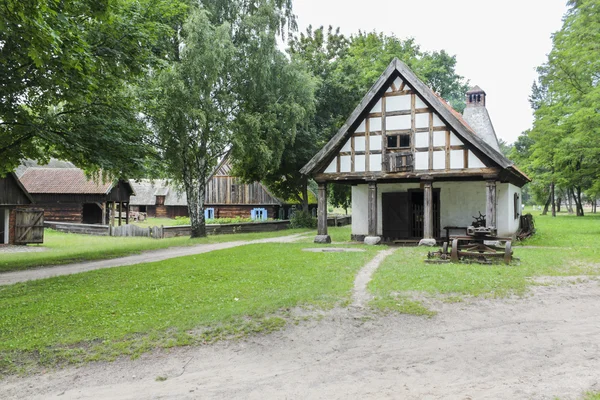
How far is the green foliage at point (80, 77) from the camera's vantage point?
9055 millimetres

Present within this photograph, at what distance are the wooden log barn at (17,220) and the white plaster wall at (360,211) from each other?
18617 millimetres

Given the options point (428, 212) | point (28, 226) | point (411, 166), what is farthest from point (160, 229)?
point (428, 212)

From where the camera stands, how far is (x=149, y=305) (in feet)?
26.1

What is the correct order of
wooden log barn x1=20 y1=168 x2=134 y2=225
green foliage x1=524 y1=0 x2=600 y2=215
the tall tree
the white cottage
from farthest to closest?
wooden log barn x1=20 y1=168 x2=134 y2=225 < the tall tree < green foliage x1=524 y1=0 x2=600 y2=215 < the white cottage

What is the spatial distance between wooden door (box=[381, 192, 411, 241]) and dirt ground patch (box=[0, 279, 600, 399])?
12821 mm

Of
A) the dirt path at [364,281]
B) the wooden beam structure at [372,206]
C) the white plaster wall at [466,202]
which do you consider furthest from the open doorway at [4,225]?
the dirt path at [364,281]

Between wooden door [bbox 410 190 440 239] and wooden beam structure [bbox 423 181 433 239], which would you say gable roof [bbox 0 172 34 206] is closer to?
wooden door [bbox 410 190 440 239]

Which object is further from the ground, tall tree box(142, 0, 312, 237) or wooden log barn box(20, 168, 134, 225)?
tall tree box(142, 0, 312, 237)

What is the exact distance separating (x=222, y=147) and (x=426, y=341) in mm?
18939

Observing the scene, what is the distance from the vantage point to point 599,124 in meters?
20.0

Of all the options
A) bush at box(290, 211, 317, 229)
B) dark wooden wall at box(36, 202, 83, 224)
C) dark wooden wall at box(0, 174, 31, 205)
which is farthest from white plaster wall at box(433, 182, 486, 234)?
dark wooden wall at box(36, 202, 83, 224)

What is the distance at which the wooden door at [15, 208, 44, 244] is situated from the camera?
78.4ft

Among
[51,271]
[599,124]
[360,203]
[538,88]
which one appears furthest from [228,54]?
[538,88]

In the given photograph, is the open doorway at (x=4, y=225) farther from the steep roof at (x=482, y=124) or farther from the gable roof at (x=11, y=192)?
the steep roof at (x=482, y=124)
